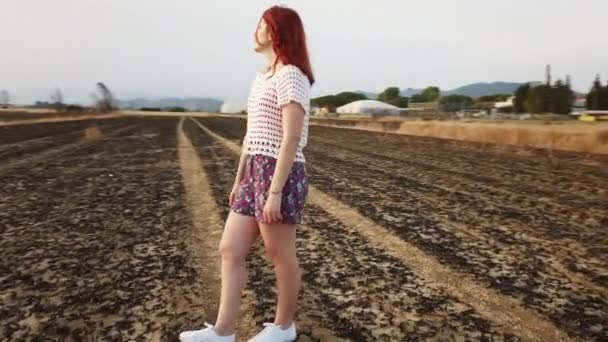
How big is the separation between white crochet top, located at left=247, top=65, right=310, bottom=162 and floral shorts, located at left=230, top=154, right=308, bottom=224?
5 centimetres

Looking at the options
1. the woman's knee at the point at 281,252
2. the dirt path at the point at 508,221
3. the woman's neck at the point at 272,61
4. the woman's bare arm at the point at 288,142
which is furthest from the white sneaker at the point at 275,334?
the dirt path at the point at 508,221

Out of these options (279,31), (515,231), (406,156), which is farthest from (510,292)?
(406,156)

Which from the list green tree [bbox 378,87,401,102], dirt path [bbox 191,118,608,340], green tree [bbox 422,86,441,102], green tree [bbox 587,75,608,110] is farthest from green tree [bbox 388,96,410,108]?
dirt path [bbox 191,118,608,340]

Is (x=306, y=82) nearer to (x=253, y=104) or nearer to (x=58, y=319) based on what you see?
(x=253, y=104)

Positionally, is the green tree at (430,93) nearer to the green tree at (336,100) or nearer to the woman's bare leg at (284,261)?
the green tree at (336,100)

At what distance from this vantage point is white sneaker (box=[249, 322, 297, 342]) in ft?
8.33

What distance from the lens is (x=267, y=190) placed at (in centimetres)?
230

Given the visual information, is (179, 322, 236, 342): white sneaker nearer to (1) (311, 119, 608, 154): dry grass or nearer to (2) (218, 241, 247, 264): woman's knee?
(2) (218, 241, 247, 264): woman's knee

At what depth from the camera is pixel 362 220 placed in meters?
5.65

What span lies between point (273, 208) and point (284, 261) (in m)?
0.36

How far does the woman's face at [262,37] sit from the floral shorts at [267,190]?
57 cm

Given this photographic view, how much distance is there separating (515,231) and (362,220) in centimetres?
178

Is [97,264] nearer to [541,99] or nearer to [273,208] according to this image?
[273,208]

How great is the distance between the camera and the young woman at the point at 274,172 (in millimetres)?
2199
